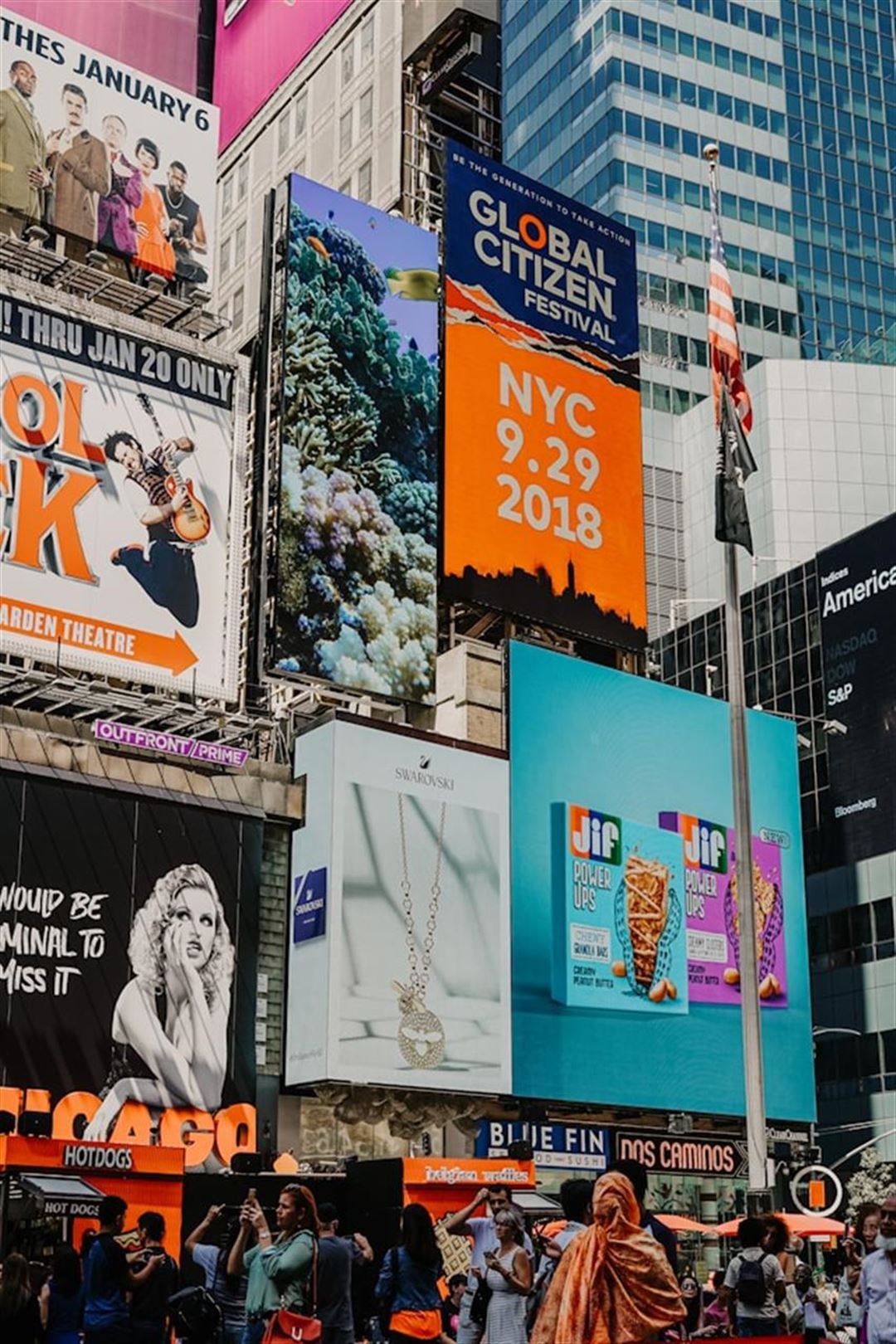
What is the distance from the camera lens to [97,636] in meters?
40.8

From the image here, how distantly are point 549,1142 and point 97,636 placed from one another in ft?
50.7

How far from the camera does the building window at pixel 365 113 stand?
58781mm

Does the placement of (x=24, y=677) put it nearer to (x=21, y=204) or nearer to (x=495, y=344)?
(x=21, y=204)

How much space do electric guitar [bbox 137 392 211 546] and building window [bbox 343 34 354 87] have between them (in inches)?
871

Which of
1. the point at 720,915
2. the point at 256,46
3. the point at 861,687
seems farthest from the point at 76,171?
the point at 861,687

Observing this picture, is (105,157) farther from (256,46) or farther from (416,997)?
(256,46)

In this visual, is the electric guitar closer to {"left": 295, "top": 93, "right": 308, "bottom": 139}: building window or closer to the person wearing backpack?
{"left": 295, "top": 93, "right": 308, "bottom": 139}: building window

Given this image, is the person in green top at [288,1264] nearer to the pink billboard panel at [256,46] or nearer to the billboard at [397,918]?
the billboard at [397,918]

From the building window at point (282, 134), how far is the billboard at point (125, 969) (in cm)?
3260

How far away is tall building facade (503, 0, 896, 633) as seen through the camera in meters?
97.8

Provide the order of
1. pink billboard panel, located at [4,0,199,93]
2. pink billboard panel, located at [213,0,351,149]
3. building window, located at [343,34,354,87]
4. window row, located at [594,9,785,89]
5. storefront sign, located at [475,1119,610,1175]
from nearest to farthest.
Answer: storefront sign, located at [475,1119,610,1175]
building window, located at [343,34,354,87]
pink billboard panel, located at [4,0,199,93]
pink billboard panel, located at [213,0,351,149]
window row, located at [594,9,785,89]

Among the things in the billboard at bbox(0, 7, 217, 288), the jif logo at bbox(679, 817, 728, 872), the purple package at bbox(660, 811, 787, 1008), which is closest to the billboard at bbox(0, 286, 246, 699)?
the billboard at bbox(0, 7, 217, 288)

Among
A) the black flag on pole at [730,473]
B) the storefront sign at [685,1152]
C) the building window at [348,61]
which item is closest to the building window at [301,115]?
the building window at [348,61]

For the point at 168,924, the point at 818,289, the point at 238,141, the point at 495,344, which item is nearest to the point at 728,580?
the point at 168,924
